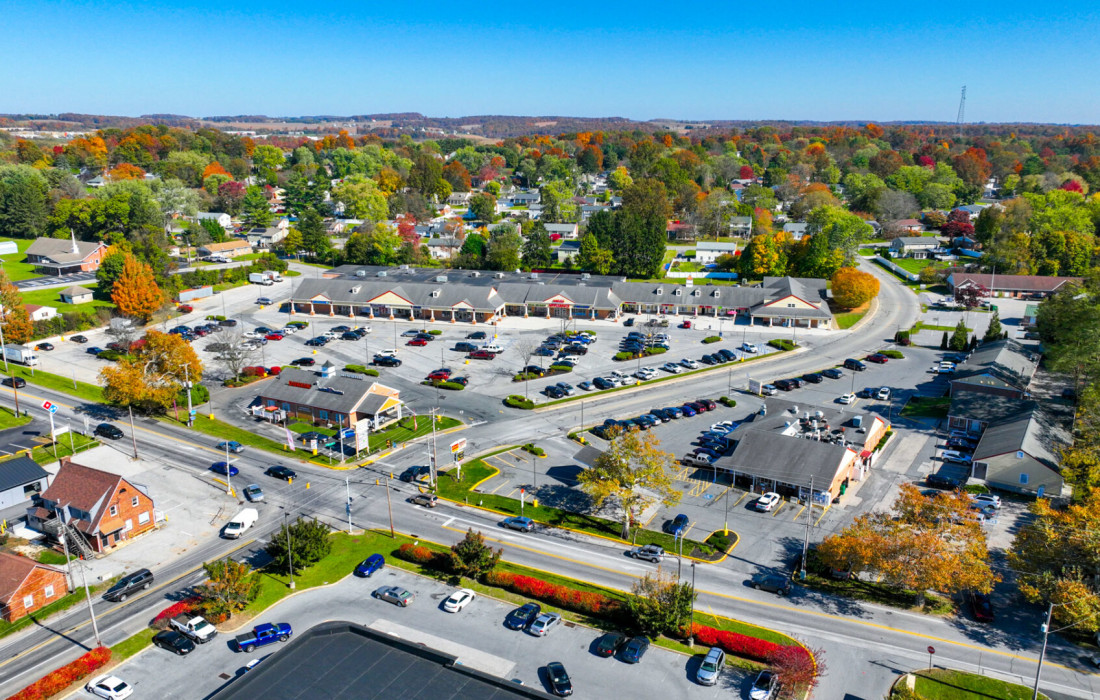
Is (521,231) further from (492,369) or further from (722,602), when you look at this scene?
(722,602)

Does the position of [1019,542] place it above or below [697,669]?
above

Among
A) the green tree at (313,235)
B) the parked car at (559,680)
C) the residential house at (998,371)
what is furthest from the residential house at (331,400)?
the green tree at (313,235)

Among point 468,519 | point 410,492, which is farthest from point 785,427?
point 410,492

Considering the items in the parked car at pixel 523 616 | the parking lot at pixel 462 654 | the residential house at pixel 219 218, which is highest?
the residential house at pixel 219 218

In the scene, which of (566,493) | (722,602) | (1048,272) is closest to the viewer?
(722,602)

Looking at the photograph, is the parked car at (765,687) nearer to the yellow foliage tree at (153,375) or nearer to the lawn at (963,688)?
the lawn at (963,688)

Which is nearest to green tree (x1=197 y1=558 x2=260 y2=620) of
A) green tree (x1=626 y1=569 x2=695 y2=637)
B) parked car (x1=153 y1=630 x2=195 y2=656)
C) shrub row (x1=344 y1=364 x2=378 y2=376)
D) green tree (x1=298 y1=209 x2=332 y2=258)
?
parked car (x1=153 y1=630 x2=195 y2=656)
